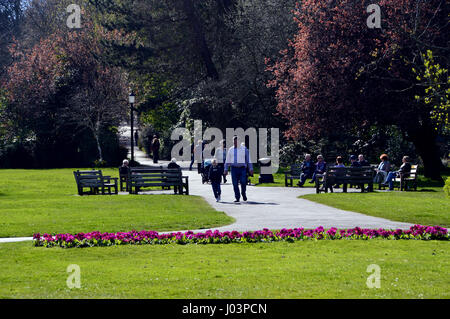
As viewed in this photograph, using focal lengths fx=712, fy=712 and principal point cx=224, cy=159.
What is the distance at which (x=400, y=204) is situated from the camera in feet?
60.9

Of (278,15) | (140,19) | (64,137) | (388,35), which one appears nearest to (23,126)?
(64,137)

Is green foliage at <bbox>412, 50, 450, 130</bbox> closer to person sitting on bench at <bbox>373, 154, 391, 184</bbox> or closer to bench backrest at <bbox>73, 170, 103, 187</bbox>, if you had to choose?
person sitting on bench at <bbox>373, 154, 391, 184</bbox>

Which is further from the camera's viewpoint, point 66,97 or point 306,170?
point 66,97

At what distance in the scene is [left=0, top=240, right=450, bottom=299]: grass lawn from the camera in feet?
26.0

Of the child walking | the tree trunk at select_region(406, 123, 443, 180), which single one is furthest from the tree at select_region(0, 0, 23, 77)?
the child walking

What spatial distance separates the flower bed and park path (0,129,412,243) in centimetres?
118

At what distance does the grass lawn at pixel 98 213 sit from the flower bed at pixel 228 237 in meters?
1.69

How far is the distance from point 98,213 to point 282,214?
454 cm

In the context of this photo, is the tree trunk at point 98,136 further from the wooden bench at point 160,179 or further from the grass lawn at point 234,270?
the grass lawn at point 234,270

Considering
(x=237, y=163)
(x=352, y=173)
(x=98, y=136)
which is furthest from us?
(x=98, y=136)

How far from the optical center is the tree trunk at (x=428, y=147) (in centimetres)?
2934

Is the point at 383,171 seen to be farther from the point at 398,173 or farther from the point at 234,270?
the point at 234,270

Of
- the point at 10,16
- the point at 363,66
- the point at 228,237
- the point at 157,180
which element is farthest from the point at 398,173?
the point at 10,16

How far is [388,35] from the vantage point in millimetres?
26406
